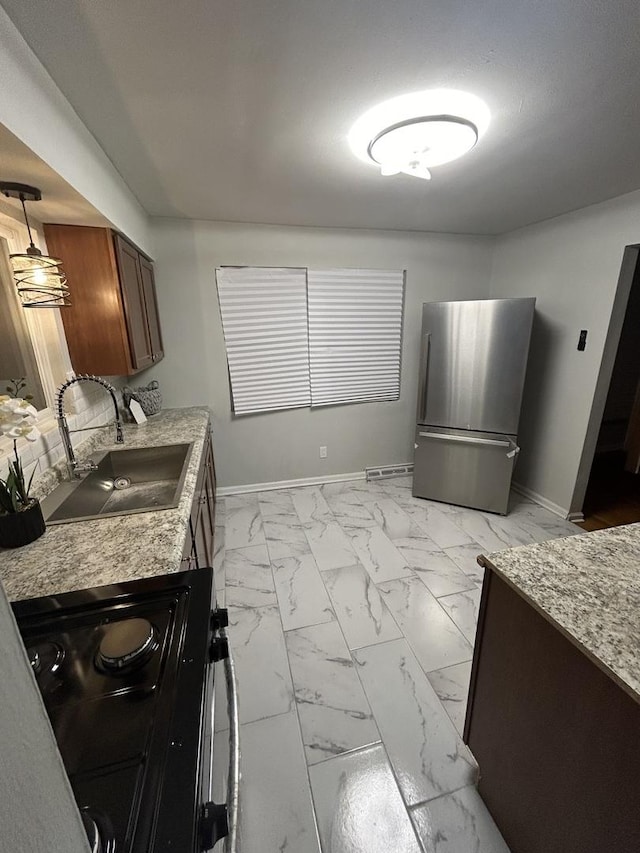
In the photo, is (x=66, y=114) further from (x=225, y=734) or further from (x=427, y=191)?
(x=225, y=734)

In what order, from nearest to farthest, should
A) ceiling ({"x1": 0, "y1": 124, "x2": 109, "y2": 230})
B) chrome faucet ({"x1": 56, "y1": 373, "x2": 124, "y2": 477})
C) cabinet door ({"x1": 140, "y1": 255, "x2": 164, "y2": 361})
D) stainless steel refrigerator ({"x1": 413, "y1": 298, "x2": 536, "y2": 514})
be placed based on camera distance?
ceiling ({"x1": 0, "y1": 124, "x2": 109, "y2": 230}), chrome faucet ({"x1": 56, "y1": 373, "x2": 124, "y2": 477}), cabinet door ({"x1": 140, "y1": 255, "x2": 164, "y2": 361}), stainless steel refrigerator ({"x1": 413, "y1": 298, "x2": 536, "y2": 514})

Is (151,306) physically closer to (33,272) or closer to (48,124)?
(33,272)

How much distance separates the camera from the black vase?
3.72 feet

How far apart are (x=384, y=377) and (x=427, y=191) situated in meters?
1.59

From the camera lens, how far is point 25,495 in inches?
46.7

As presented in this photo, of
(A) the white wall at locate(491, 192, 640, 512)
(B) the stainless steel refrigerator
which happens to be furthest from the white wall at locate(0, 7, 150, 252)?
(A) the white wall at locate(491, 192, 640, 512)

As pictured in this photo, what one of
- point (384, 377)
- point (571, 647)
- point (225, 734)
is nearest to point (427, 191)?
point (384, 377)

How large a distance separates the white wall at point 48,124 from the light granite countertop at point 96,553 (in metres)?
1.19

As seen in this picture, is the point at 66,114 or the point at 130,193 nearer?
the point at 66,114

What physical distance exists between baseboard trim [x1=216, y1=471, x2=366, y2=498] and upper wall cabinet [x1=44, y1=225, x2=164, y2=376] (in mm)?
1570

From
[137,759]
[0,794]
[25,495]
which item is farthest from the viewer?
[25,495]

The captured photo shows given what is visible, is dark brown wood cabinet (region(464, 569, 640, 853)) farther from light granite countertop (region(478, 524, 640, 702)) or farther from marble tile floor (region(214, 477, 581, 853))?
marble tile floor (region(214, 477, 581, 853))

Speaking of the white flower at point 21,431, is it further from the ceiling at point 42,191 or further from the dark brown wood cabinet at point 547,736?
the dark brown wood cabinet at point 547,736

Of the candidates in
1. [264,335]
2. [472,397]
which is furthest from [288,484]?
[472,397]
